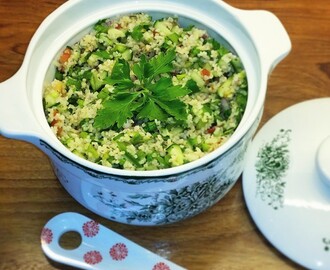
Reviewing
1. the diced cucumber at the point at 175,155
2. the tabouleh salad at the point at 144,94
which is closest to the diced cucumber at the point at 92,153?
the tabouleh salad at the point at 144,94

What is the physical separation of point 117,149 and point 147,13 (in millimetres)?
298

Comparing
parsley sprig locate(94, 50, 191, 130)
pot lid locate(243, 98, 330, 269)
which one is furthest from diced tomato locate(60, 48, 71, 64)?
pot lid locate(243, 98, 330, 269)

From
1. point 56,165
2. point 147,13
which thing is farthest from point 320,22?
point 56,165

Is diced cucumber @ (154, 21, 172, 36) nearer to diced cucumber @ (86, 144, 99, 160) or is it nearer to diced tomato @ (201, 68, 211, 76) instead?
diced tomato @ (201, 68, 211, 76)

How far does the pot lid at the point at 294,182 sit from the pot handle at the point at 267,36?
17 centimetres

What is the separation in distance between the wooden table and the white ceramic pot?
45mm

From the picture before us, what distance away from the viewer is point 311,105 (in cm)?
117

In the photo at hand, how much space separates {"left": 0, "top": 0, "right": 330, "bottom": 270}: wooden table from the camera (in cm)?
105

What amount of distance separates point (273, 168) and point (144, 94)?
27cm

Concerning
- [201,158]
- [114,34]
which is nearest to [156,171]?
[201,158]

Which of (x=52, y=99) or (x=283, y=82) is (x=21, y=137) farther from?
(x=283, y=82)

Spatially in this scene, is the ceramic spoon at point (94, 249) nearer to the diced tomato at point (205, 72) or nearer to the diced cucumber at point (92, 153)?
the diced cucumber at point (92, 153)

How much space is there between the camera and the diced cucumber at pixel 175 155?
0.93 metres

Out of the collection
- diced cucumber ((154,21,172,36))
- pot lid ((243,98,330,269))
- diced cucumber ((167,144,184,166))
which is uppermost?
diced cucumber ((154,21,172,36))
